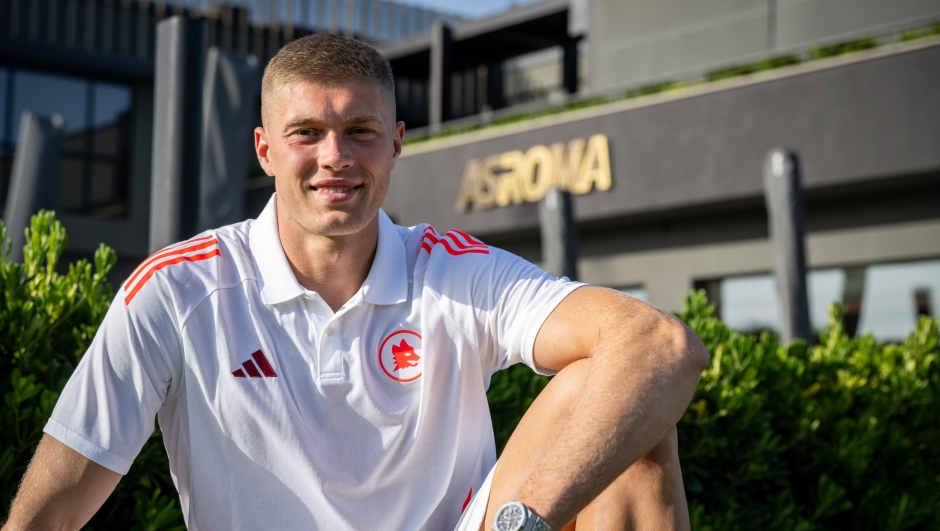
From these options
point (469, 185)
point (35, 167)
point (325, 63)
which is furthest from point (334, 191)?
point (469, 185)

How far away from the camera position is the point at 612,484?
2.14 m

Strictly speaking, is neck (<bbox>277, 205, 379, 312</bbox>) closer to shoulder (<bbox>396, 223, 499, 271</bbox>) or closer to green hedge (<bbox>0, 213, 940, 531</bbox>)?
shoulder (<bbox>396, 223, 499, 271</bbox>)

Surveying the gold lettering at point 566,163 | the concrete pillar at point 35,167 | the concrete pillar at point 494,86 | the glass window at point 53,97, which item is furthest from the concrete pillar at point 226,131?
the concrete pillar at point 494,86

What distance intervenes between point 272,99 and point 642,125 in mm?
13169

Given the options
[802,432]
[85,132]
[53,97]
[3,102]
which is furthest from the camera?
[85,132]

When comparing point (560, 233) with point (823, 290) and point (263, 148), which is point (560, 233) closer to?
point (263, 148)

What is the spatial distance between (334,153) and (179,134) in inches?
85.3

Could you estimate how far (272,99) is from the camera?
238cm

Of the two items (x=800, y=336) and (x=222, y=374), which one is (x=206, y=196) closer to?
(x=800, y=336)

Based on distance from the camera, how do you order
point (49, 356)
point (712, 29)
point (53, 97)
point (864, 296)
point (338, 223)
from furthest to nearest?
point (53, 97) < point (712, 29) < point (864, 296) < point (49, 356) < point (338, 223)

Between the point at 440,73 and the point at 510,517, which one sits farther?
the point at 440,73

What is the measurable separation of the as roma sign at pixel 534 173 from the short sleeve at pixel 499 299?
1312 centimetres

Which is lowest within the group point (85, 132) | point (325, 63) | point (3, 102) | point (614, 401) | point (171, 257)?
point (614, 401)

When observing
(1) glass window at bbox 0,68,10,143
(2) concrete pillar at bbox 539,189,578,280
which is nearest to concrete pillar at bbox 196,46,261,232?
(2) concrete pillar at bbox 539,189,578,280
